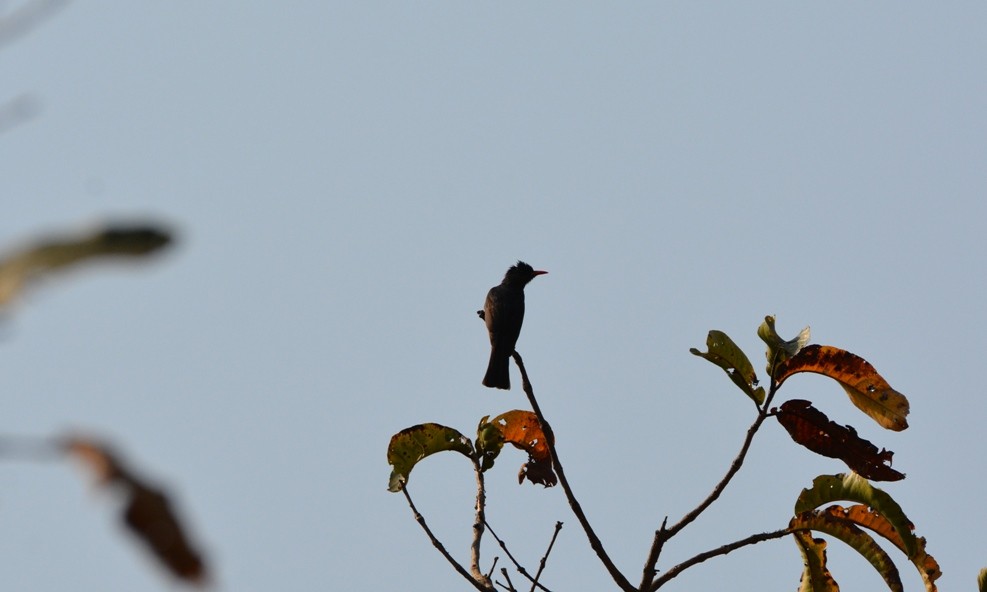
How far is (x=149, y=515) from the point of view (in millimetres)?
1330

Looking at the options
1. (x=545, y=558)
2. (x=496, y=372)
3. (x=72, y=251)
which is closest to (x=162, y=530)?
(x=72, y=251)

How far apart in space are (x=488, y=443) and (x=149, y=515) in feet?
15.3

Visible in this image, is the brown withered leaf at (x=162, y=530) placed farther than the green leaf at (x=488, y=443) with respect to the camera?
No

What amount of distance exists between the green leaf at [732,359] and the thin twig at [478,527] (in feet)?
4.09

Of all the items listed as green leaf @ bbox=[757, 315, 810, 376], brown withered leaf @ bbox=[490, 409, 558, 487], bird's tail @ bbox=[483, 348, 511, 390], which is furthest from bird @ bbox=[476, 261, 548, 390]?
green leaf @ bbox=[757, 315, 810, 376]

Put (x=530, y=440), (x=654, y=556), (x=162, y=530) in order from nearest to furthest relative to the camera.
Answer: (x=162, y=530)
(x=654, y=556)
(x=530, y=440)

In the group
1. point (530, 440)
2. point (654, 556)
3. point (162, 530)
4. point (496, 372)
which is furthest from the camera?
point (496, 372)

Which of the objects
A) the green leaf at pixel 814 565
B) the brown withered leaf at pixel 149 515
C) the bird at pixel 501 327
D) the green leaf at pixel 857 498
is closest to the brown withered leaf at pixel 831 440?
the green leaf at pixel 857 498

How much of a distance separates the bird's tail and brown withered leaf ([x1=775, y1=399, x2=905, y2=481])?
7295 mm

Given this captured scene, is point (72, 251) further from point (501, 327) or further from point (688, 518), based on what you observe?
point (501, 327)

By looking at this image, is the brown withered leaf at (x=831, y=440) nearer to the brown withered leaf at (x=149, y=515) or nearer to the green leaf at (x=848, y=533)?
the green leaf at (x=848, y=533)

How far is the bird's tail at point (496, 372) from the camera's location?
42.8 feet

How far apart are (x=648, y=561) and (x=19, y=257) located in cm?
410

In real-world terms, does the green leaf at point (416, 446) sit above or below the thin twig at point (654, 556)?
above
